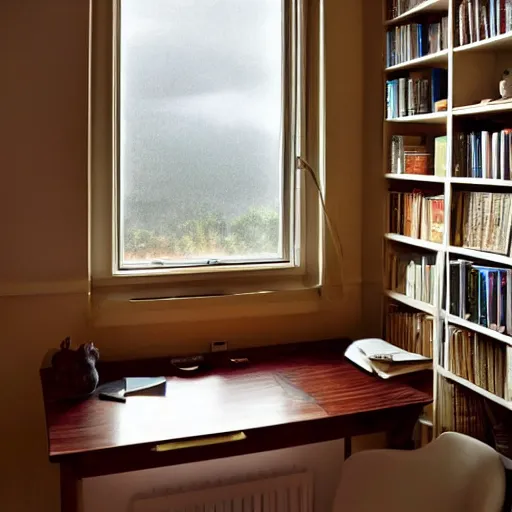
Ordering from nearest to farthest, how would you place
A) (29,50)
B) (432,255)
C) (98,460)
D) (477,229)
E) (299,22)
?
(98,460), (477,229), (29,50), (432,255), (299,22)

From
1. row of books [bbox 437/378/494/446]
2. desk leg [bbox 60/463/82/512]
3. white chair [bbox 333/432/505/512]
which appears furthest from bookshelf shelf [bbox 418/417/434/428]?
desk leg [bbox 60/463/82/512]

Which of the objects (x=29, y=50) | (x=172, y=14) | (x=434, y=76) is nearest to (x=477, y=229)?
(x=434, y=76)

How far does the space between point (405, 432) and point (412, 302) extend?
50 cm

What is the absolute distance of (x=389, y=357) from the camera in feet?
8.07

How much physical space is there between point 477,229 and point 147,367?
4.20ft

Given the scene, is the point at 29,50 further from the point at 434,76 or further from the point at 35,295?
the point at 434,76

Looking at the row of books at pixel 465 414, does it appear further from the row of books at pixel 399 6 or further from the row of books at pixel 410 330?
the row of books at pixel 399 6

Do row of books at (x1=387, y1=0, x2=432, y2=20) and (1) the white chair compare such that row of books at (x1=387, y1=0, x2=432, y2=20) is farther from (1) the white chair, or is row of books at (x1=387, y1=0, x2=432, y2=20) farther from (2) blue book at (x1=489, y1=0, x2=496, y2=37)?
(1) the white chair

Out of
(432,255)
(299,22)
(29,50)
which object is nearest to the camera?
(29,50)

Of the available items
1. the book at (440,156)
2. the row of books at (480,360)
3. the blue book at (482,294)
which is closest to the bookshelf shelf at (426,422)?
the row of books at (480,360)

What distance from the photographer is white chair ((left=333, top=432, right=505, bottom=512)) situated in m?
1.94

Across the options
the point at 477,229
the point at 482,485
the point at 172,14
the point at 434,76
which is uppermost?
the point at 172,14

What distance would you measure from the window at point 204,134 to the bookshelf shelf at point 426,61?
460 millimetres

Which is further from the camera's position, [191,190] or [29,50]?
[191,190]
